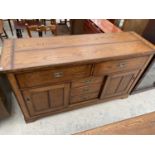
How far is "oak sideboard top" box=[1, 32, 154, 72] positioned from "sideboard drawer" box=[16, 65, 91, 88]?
0.08 m

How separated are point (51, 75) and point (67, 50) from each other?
27 cm

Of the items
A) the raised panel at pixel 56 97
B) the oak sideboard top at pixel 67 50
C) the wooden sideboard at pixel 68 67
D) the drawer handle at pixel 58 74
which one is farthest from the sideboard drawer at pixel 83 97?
the oak sideboard top at pixel 67 50

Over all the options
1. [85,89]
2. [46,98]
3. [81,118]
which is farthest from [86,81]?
[81,118]

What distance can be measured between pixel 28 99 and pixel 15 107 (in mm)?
575

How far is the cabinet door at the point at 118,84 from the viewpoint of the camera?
54.0 inches

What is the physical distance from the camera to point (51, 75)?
3.43 feet

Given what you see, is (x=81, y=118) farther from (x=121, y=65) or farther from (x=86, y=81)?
(x=121, y=65)

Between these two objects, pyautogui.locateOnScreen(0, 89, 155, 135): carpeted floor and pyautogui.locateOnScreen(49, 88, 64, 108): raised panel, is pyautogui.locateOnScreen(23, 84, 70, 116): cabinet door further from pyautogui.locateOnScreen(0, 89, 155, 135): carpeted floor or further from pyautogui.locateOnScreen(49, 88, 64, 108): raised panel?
pyautogui.locateOnScreen(0, 89, 155, 135): carpeted floor

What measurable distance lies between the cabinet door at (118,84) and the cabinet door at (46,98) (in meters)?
0.47

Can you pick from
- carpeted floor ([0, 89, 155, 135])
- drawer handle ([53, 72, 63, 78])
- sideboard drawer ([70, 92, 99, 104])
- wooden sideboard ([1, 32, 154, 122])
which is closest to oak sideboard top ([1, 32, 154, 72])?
wooden sideboard ([1, 32, 154, 122])

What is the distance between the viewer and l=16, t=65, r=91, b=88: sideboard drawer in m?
0.99

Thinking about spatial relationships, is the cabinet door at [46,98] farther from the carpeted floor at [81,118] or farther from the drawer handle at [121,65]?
the drawer handle at [121,65]
